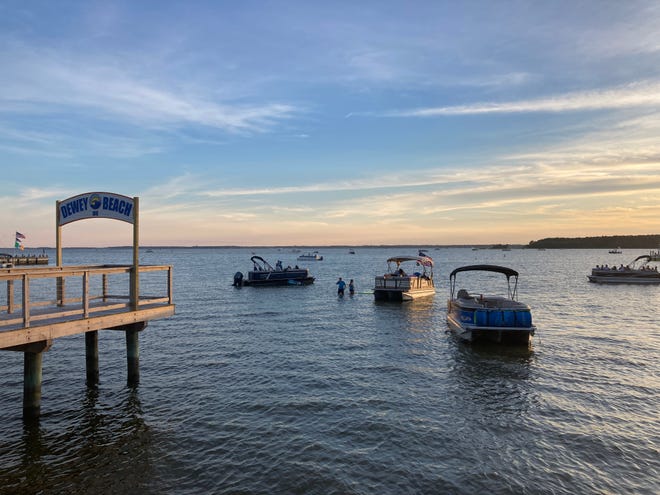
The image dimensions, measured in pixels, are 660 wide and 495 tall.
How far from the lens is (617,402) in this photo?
14.7 metres

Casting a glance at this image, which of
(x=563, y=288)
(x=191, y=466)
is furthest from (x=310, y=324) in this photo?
(x=563, y=288)

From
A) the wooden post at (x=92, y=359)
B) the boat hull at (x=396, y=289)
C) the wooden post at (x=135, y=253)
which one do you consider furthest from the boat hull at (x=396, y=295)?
the wooden post at (x=135, y=253)

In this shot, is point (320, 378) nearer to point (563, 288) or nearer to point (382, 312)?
point (382, 312)

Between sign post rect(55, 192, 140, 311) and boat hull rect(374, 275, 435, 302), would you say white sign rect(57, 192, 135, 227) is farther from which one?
boat hull rect(374, 275, 435, 302)

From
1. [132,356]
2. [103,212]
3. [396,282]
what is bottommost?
[132,356]

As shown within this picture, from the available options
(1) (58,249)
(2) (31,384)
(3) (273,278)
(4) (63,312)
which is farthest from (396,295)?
(2) (31,384)

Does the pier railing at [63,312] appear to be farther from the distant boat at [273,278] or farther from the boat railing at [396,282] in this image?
the distant boat at [273,278]

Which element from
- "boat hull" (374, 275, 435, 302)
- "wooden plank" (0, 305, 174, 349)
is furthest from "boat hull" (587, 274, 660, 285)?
"wooden plank" (0, 305, 174, 349)

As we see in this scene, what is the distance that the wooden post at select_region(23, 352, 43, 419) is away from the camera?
12.1 metres

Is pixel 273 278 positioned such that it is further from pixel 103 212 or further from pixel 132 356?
pixel 103 212

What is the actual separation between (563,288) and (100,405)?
181 ft

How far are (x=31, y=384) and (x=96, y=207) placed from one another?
525 centimetres

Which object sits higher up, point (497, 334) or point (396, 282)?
point (396, 282)

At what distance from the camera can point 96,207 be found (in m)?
14.0
